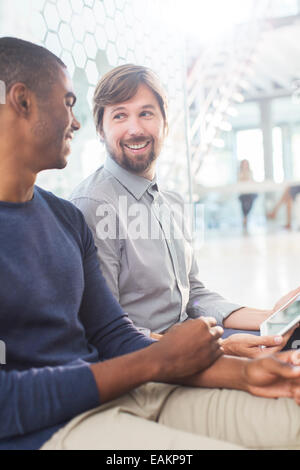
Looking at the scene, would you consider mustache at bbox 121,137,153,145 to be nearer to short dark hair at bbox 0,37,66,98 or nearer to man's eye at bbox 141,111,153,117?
man's eye at bbox 141,111,153,117

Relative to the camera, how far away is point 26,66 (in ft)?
3.21

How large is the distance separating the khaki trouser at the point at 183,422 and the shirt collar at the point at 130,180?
0.67m

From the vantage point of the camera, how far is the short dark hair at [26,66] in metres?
0.97

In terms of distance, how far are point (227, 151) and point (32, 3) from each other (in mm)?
13297

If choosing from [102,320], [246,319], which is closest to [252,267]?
[246,319]

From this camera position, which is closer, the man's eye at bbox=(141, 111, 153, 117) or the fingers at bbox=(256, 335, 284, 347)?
the fingers at bbox=(256, 335, 284, 347)

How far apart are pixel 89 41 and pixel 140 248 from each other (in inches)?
30.7

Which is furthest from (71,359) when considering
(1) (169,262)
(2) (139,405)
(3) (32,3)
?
(3) (32,3)

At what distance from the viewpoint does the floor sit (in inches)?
151

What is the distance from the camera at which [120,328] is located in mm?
1139

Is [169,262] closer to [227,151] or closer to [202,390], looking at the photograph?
[202,390]

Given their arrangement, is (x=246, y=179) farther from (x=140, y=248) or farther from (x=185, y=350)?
(x=185, y=350)

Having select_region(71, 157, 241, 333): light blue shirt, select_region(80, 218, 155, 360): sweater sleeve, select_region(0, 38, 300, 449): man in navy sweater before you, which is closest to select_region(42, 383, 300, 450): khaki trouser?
select_region(0, 38, 300, 449): man in navy sweater

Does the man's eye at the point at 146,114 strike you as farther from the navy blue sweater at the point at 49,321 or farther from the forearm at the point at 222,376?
the forearm at the point at 222,376
